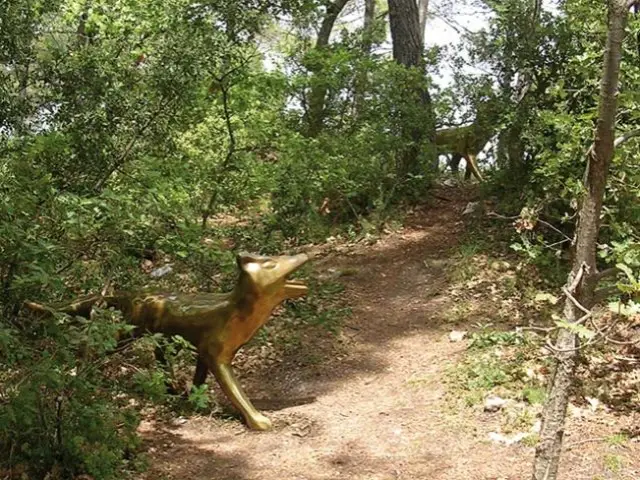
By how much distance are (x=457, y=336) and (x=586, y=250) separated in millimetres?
3859

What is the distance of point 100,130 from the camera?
6.42m

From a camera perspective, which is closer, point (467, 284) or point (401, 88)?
point (467, 284)

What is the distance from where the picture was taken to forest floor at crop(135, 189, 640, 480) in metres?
5.06

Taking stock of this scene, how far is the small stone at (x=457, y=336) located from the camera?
734 cm

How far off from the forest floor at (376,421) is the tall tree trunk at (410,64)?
2727 mm

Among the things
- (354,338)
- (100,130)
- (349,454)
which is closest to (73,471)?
(349,454)

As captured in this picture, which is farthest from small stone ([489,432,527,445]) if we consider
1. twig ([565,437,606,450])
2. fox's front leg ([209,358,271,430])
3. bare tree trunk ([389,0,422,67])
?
bare tree trunk ([389,0,422,67])

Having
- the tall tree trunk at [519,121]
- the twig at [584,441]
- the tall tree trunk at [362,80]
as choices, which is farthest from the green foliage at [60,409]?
the tall tree trunk at [362,80]

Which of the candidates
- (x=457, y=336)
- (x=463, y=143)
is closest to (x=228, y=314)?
(x=457, y=336)

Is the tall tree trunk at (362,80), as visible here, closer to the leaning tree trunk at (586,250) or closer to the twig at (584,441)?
the twig at (584,441)

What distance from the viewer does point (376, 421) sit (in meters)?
5.97

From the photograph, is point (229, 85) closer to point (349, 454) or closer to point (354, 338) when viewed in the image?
point (354, 338)

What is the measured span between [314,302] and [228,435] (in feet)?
10.9

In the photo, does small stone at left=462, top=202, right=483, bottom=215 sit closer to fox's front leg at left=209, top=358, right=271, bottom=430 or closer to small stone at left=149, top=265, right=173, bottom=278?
small stone at left=149, top=265, right=173, bottom=278
